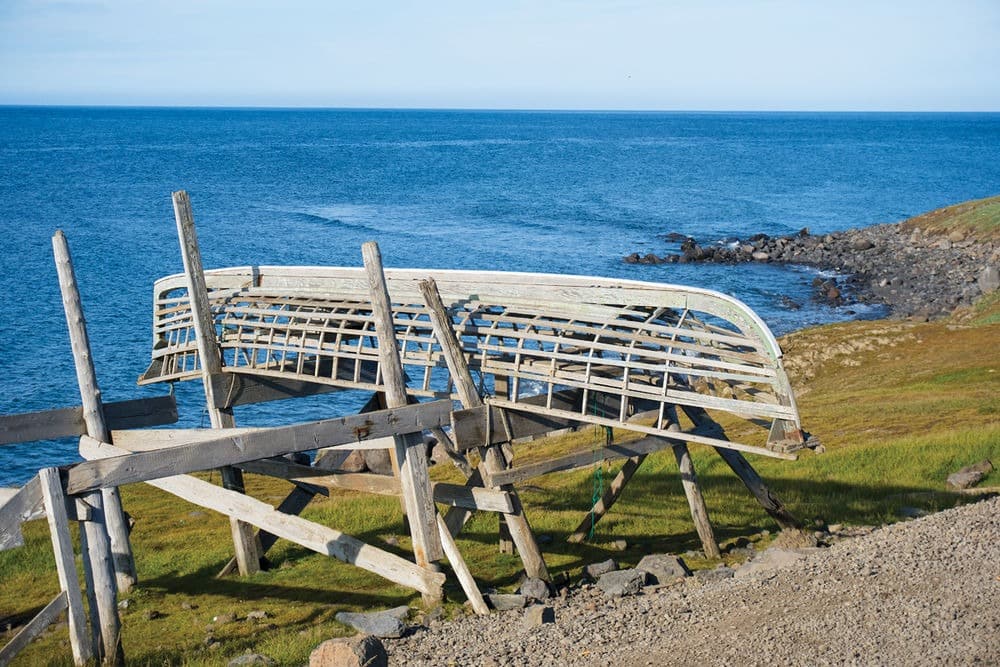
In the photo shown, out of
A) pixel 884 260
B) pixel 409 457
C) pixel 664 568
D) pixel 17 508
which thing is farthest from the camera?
pixel 884 260

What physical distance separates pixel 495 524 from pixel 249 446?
254 inches

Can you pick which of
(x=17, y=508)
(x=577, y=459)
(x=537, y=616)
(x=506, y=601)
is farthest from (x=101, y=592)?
(x=577, y=459)

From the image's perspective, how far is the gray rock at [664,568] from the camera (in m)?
12.5

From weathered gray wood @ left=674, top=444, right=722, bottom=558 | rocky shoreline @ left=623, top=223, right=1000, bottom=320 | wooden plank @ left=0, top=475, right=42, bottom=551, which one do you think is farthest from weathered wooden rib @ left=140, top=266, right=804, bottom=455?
rocky shoreline @ left=623, top=223, right=1000, bottom=320

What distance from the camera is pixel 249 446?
1022 centimetres

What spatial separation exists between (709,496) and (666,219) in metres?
65.2

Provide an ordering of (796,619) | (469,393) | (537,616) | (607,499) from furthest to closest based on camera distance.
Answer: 1. (607,499)
2. (469,393)
3. (537,616)
4. (796,619)

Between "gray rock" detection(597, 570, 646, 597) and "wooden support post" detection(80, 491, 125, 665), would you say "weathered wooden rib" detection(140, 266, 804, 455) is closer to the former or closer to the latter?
"gray rock" detection(597, 570, 646, 597)

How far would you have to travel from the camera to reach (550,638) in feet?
34.3

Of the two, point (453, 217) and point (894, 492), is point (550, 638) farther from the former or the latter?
point (453, 217)

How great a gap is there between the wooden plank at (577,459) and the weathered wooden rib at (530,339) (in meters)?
0.50

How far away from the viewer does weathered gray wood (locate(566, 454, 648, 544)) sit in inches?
550

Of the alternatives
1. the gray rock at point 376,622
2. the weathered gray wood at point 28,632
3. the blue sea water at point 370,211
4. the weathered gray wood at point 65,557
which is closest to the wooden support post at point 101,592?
the weathered gray wood at point 65,557

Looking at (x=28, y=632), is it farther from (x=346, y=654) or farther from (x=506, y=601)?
(x=506, y=601)
